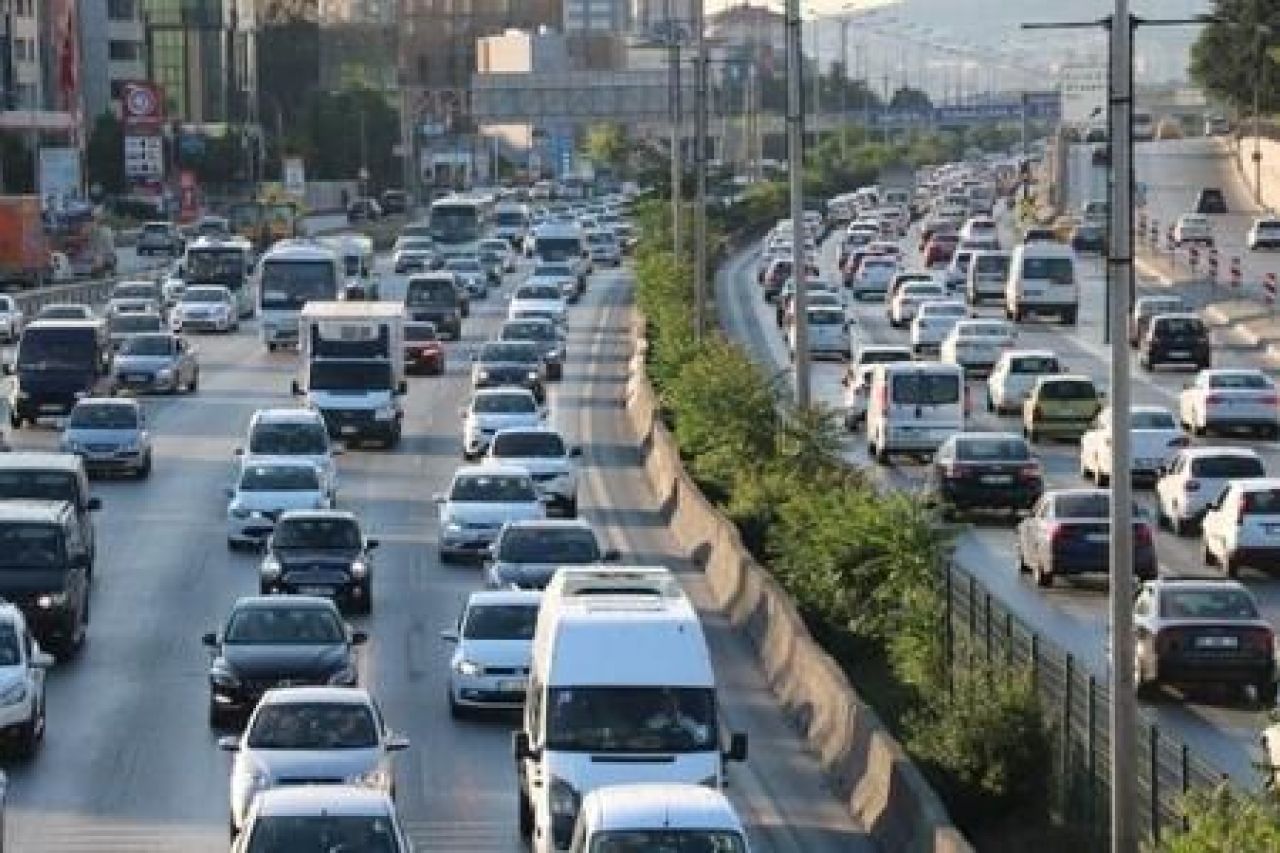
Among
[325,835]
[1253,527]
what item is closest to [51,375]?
[1253,527]

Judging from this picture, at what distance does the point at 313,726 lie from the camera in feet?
86.7

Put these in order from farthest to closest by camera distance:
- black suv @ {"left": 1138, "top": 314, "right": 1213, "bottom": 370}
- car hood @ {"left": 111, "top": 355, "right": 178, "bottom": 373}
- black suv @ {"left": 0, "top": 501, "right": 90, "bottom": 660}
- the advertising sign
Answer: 1. the advertising sign
2. black suv @ {"left": 1138, "top": 314, "right": 1213, "bottom": 370}
3. car hood @ {"left": 111, "top": 355, "right": 178, "bottom": 373}
4. black suv @ {"left": 0, "top": 501, "right": 90, "bottom": 660}

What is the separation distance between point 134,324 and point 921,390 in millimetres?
29953

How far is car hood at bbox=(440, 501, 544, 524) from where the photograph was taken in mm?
44844

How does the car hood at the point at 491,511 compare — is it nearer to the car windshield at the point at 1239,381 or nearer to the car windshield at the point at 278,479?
the car windshield at the point at 278,479

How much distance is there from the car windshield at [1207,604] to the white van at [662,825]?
13128 mm

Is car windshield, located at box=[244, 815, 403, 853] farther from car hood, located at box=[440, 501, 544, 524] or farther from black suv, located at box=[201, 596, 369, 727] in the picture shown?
car hood, located at box=[440, 501, 544, 524]

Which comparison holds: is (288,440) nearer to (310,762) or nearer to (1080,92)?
(310,762)

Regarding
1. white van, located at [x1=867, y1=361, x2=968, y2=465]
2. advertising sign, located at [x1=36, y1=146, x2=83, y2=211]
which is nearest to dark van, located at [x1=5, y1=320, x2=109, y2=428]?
white van, located at [x1=867, y1=361, x2=968, y2=465]

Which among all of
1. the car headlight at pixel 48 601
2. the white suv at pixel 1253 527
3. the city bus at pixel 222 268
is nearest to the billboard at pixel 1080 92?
the city bus at pixel 222 268

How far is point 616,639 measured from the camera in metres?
25.2

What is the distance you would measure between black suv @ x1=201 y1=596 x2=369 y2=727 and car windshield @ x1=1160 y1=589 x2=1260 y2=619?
773cm

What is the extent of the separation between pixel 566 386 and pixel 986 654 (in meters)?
47.6

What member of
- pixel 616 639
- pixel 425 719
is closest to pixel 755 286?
pixel 425 719
